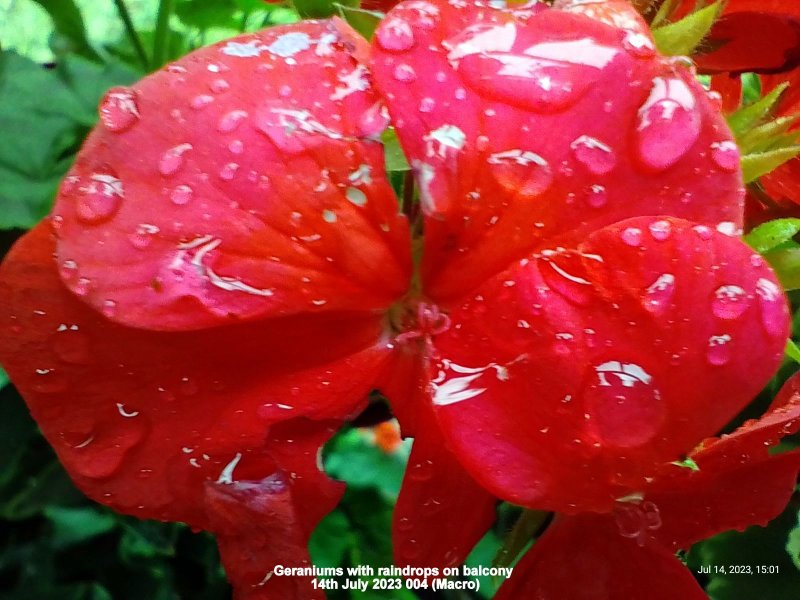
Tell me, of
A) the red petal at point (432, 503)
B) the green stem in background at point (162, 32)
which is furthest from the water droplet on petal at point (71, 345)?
the green stem in background at point (162, 32)

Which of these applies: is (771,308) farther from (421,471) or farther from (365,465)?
(365,465)

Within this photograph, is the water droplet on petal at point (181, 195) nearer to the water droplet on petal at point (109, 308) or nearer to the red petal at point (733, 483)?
the water droplet on petal at point (109, 308)

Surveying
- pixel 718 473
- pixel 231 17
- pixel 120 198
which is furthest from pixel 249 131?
pixel 231 17

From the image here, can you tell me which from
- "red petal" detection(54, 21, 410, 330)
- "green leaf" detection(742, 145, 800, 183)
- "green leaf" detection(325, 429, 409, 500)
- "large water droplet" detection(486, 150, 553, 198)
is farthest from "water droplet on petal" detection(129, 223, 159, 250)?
"green leaf" detection(325, 429, 409, 500)

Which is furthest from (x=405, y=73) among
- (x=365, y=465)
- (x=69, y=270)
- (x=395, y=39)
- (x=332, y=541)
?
(x=365, y=465)

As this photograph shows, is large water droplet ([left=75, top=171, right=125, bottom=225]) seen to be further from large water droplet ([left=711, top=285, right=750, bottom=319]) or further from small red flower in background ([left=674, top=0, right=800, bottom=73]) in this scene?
small red flower in background ([left=674, top=0, right=800, bottom=73])

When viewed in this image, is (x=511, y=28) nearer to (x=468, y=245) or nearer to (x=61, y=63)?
(x=468, y=245)
